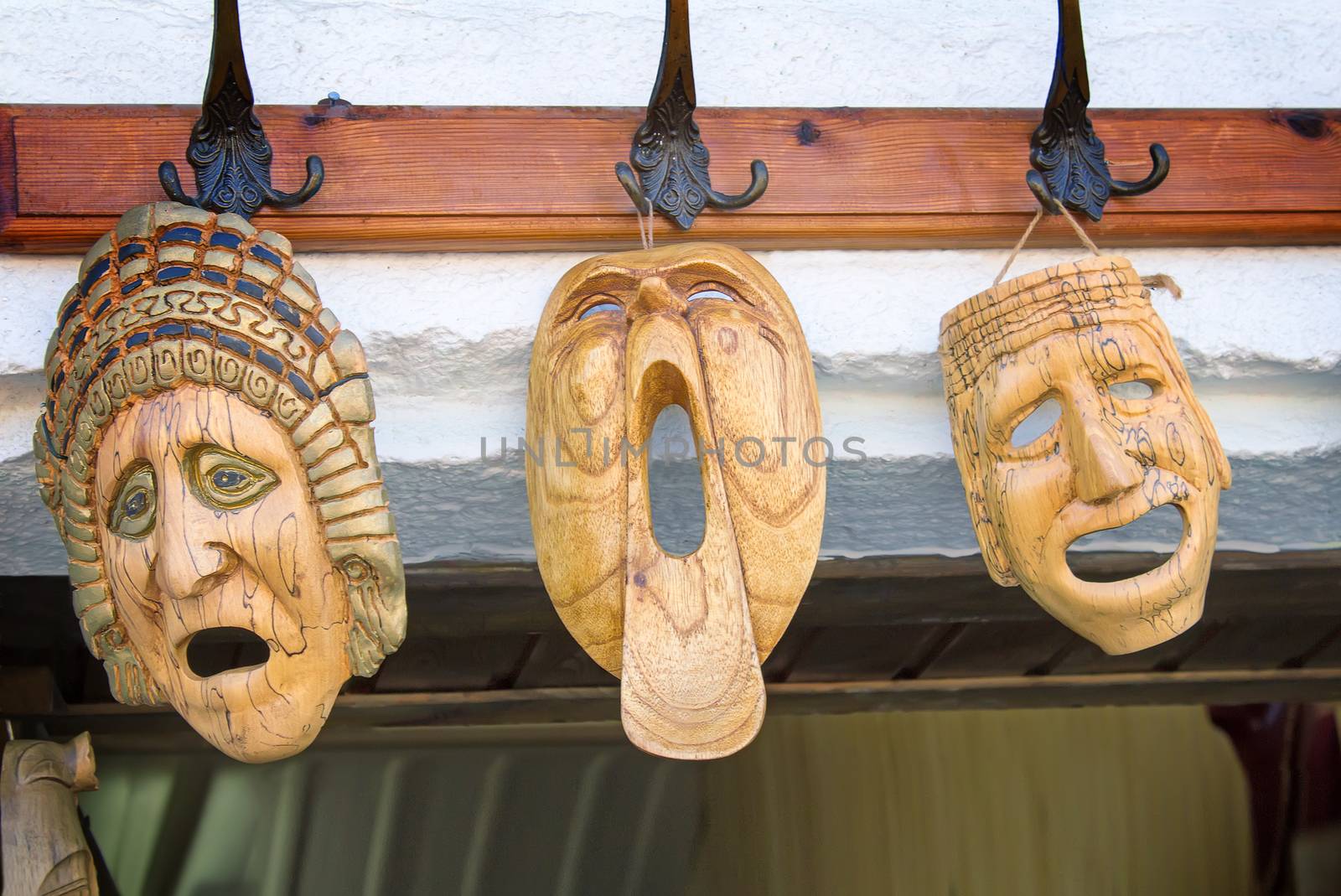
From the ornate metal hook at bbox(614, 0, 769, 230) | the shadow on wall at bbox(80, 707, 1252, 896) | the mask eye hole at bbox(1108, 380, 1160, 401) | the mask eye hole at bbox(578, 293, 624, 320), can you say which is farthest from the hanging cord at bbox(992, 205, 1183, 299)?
the shadow on wall at bbox(80, 707, 1252, 896)

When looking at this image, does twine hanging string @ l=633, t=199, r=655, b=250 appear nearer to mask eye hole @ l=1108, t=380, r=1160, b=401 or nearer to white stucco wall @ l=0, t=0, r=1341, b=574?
white stucco wall @ l=0, t=0, r=1341, b=574

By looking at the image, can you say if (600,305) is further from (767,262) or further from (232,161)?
(232,161)

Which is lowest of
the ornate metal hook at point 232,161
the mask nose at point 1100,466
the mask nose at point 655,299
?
the mask nose at point 1100,466

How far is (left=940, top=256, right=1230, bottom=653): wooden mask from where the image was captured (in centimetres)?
120

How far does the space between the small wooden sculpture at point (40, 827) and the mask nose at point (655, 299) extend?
0.85 m

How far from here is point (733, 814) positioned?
1.98 metres

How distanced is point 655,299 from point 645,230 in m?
0.17

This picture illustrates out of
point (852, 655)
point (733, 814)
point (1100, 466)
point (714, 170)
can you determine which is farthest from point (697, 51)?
point (733, 814)

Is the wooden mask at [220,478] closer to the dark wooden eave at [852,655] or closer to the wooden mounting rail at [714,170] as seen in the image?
the wooden mounting rail at [714,170]

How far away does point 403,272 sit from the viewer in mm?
1327

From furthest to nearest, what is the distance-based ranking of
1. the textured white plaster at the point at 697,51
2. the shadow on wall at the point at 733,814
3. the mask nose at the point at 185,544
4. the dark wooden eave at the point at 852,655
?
the shadow on wall at the point at 733,814 → the dark wooden eave at the point at 852,655 → the textured white plaster at the point at 697,51 → the mask nose at the point at 185,544

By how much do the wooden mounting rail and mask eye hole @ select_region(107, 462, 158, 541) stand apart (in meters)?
0.27

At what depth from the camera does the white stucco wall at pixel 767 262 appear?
1334 mm

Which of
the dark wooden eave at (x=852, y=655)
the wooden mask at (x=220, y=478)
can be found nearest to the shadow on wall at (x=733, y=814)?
the dark wooden eave at (x=852, y=655)
